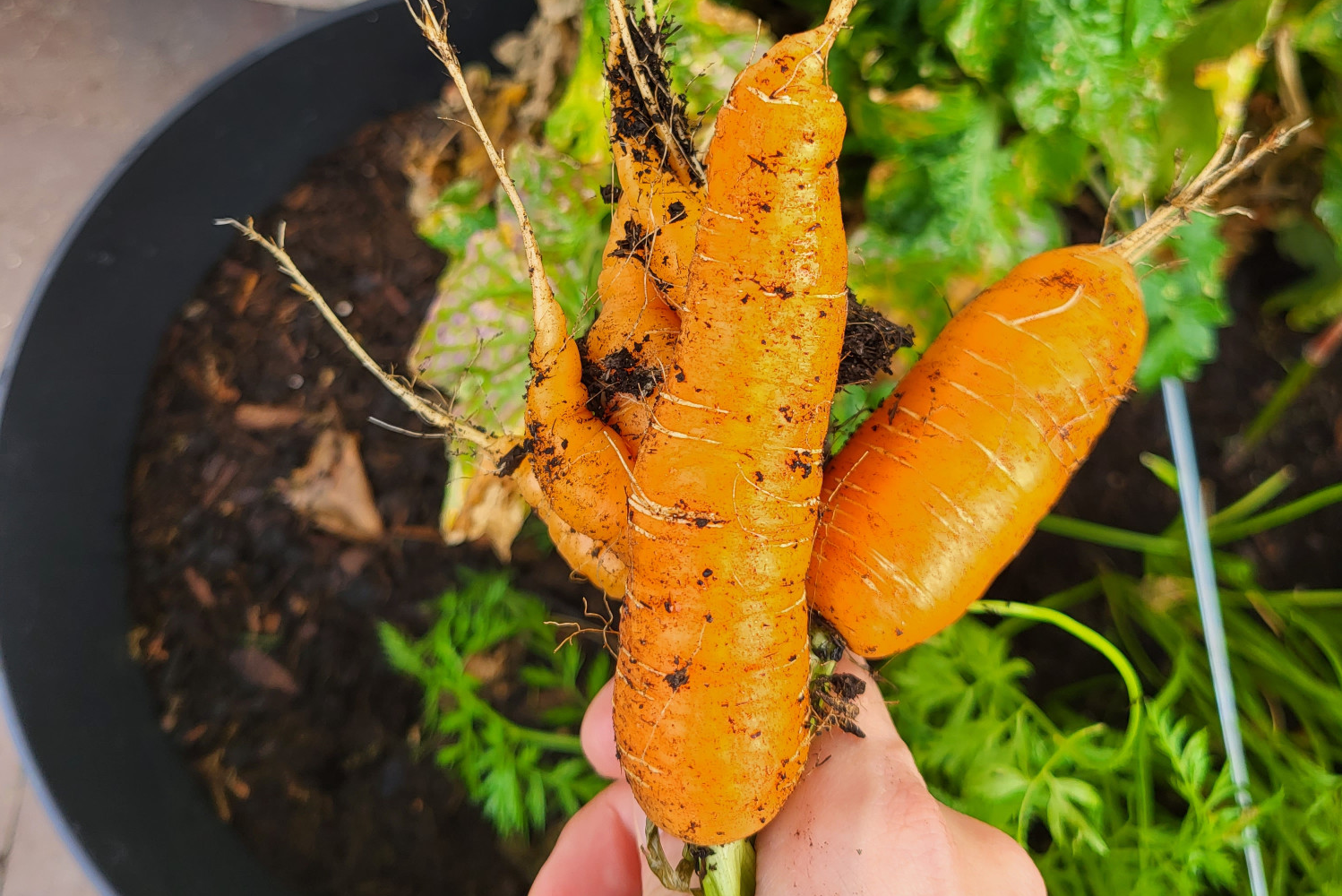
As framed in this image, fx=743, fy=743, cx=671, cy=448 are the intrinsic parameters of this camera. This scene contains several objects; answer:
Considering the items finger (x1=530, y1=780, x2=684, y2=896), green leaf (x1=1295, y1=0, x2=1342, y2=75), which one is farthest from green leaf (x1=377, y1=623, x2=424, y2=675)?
green leaf (x1=1295, y1=0, x2=1342, y2=75)

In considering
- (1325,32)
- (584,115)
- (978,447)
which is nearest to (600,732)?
(978,447)

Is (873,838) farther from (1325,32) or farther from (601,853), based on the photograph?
(1325,32)

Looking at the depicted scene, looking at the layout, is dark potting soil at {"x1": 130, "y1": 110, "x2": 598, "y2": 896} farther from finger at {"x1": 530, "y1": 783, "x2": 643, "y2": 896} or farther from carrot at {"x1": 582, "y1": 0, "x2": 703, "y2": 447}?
carrot at {"x1": 582, "y1": 0, "x2": 703, "y2": 447}

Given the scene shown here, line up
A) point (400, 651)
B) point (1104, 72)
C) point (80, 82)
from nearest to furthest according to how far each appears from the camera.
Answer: point (1104, 72) < point (400, 651) < point (80, 82)

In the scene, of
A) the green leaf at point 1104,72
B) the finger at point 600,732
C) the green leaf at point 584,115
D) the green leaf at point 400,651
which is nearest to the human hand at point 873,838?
the finger at point 600,732

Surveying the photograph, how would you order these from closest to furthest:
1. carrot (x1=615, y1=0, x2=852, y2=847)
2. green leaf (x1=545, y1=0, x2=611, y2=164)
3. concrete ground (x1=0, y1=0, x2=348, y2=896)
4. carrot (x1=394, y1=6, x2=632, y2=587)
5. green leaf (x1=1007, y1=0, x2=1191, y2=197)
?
carrot (x1=615, y1=0, x2=852, y2=847)
carrot (x1=394, y1=6, x2=632, y2=587)
green leaf (x1=1007, y1=0, x2=1191, y2=197)
green leaf (x1=545, y1=0, x2=611, y2=164)
concrete ground (x1=0, y1=0, x2=348, y2=896)

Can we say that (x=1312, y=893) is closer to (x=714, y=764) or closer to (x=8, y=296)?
(x=714, y=764)
